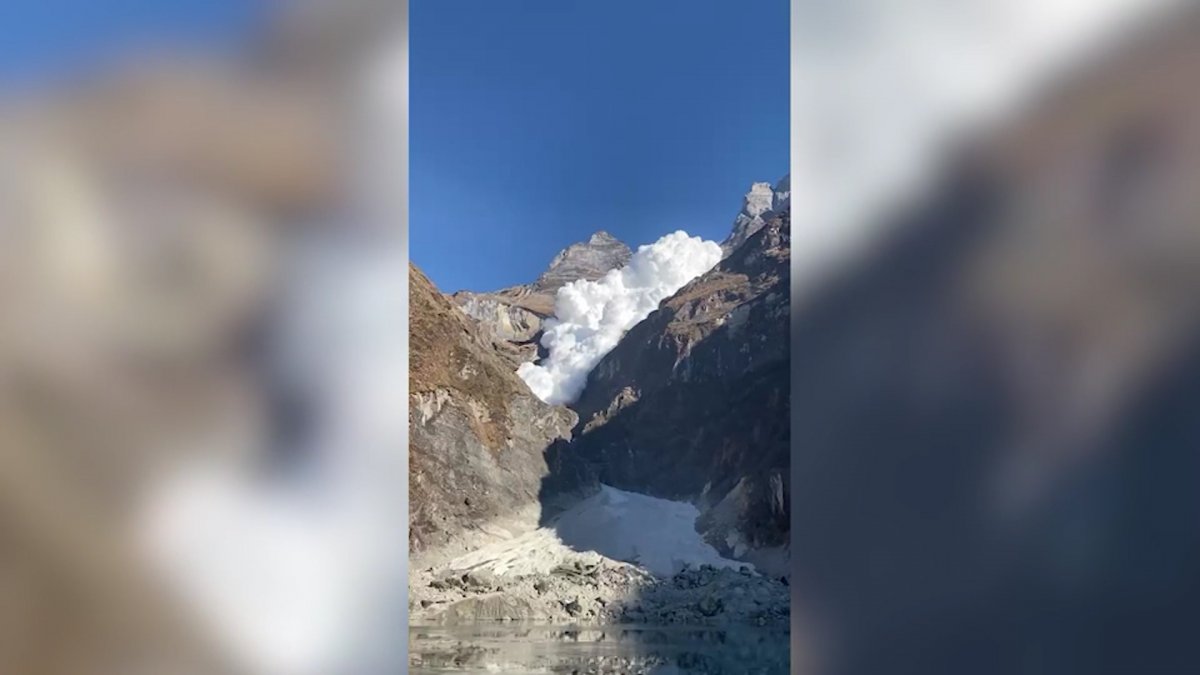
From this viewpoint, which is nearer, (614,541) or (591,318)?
(614,541)

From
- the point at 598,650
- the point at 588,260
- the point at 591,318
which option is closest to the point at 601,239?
the point at 588,260

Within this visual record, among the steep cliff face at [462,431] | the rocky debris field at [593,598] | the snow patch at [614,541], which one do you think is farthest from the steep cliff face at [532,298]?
the rocky debris field at [593,598]

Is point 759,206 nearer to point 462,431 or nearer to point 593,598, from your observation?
point 462,431

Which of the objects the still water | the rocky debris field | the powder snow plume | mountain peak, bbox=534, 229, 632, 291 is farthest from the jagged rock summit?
the still water

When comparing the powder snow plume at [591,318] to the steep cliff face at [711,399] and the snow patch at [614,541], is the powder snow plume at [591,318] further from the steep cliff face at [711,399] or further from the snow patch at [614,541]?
the snow patch at [614,541]

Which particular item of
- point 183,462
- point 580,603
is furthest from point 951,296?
point 580,603

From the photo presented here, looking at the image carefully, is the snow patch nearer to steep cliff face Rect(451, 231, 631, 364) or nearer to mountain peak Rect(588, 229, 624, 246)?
steep cliff face Rect(451, 231, 631, 364)

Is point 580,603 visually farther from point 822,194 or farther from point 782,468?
point 822,194
